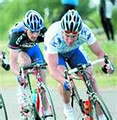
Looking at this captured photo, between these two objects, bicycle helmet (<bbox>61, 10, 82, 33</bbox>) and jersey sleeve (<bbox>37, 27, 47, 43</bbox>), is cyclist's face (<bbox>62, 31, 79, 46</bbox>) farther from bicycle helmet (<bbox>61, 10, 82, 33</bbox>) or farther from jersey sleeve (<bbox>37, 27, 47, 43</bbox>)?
jersey sleeve (<bbox>37, 27, 47, 43</bbox>)

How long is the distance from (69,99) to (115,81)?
679cm

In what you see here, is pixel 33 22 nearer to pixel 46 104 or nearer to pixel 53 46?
pixel 53 46

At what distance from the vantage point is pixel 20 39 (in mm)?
9070

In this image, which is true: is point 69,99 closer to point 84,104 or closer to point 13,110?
point 84,104

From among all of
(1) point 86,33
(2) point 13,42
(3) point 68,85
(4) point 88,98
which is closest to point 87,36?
(1) point 86,33

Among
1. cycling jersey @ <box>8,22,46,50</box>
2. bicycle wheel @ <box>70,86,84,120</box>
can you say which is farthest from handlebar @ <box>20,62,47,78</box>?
bicycle wheel @ <box>70,86,84,120</box>

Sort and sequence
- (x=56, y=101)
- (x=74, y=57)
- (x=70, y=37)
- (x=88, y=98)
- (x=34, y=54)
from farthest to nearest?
(x=56, y=101)
(x=34, y=54)
(x=74, y=57)
(x=70, y=37)
(x=88, y=98)

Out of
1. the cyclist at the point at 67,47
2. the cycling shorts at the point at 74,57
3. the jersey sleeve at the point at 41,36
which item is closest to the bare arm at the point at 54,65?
the cyclist at the point at 67,47

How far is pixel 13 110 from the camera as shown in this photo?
1188 centimetres

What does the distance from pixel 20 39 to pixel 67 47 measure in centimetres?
121

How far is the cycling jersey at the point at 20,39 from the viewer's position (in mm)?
9032

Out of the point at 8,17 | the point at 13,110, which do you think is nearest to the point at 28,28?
the point at 13,110

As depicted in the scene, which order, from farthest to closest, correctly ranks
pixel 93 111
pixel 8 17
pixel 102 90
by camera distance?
pixel 8 17
pixel 102 90
pixel 93 111

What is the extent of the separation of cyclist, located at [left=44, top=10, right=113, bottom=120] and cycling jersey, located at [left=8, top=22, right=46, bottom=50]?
2.48 ft
